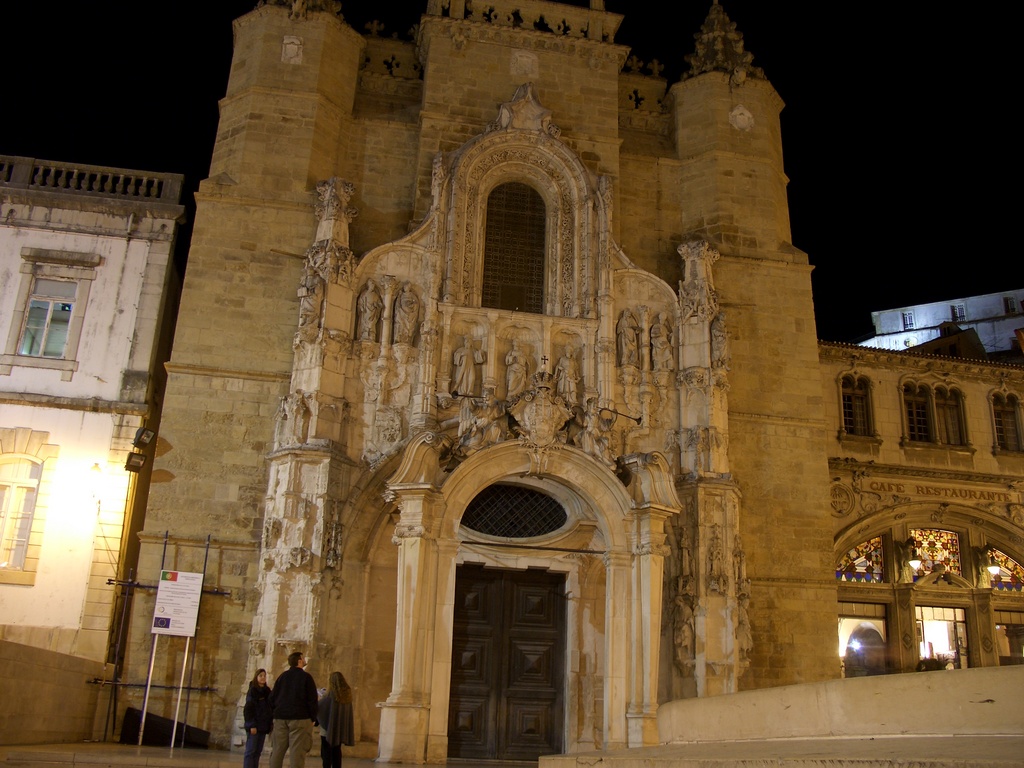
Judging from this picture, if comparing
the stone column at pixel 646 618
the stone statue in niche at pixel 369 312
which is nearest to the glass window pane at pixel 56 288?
the stone statue in niche at pixel 369 312

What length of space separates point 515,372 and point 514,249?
3200 millimetres

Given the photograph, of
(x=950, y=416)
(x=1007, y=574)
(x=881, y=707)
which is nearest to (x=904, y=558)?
(x=1007, y=574)

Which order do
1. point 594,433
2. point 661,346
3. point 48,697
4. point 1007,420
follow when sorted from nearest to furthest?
1. point 48,697
2. point 594,433
3. point 661,346
4. point 1007,420

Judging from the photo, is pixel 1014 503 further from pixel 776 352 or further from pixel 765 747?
pixel 765 747

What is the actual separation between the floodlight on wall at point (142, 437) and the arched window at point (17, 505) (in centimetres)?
171

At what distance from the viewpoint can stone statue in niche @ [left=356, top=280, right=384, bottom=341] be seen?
18.1 meters

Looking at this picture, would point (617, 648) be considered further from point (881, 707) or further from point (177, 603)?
point (881, 707)

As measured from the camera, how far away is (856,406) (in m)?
24.2

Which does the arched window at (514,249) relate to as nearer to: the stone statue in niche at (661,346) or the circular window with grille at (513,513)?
the stone statue in niche at (661,346)

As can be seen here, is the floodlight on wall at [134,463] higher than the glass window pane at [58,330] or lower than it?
lower

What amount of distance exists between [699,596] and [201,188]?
11.8m

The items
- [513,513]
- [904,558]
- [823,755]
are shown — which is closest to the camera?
[823,755]

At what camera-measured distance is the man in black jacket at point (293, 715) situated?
1149 cm

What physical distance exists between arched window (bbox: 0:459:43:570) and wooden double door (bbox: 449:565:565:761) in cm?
772
